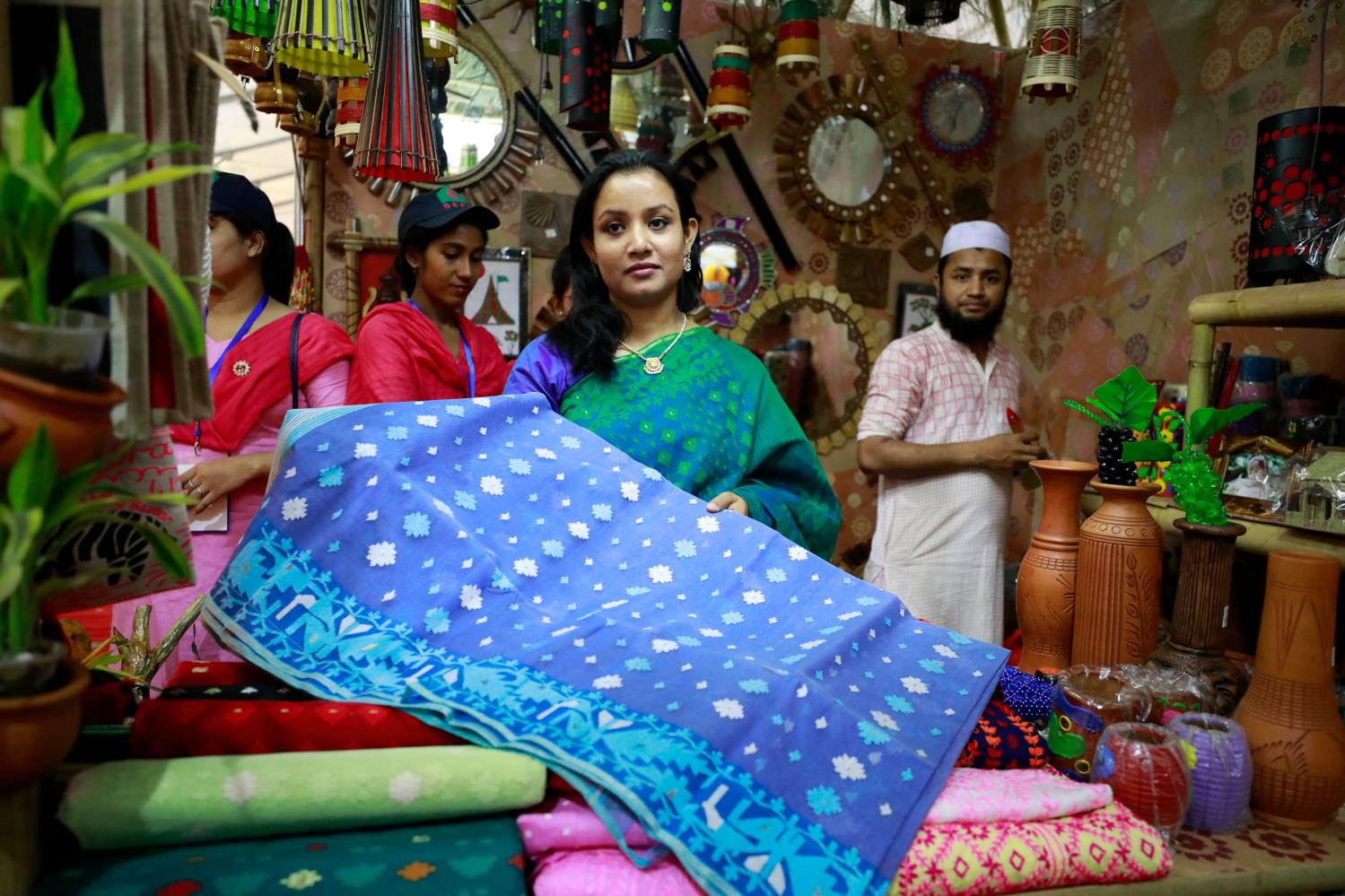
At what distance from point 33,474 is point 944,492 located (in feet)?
9.63

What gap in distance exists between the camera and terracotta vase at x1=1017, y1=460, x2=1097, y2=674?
186 cm

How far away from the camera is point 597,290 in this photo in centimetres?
212

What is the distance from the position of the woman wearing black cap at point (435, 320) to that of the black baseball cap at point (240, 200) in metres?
0.42

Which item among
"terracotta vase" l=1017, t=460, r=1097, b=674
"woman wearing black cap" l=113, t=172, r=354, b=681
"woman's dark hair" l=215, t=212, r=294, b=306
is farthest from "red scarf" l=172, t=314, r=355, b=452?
"terracotta vase" l=1017, t=460, r=1097, b=674

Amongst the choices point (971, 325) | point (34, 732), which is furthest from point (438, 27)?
point (34, 732)

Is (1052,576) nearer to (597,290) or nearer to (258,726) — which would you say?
(597,290)

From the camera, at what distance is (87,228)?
38.6 inches

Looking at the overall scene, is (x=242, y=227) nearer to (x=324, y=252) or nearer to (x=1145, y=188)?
(x=324, y=252)

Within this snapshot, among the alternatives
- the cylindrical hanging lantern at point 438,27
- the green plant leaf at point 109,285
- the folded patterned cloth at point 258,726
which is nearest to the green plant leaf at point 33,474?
the green plant leaf at point 109,285

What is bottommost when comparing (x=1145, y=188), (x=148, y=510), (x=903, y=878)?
(x=903, y=878)

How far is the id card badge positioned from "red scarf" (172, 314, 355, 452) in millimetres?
99

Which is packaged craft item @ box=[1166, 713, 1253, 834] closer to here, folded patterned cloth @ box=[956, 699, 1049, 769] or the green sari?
folded patterned cloth @ box=[956, 699, 1049, 769]

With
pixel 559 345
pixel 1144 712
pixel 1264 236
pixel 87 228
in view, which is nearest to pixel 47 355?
pixel 87 228

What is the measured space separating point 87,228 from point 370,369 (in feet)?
5.50
